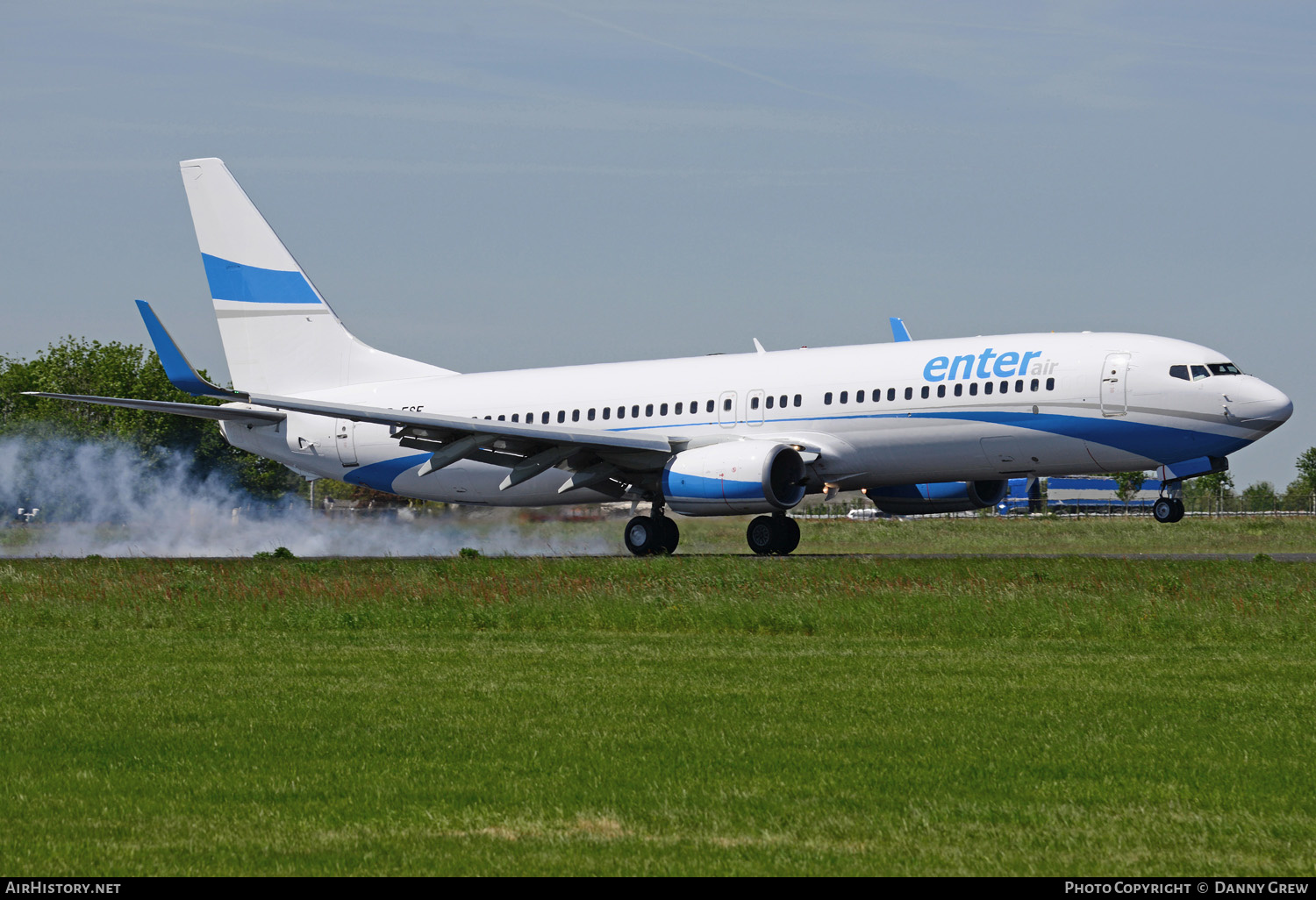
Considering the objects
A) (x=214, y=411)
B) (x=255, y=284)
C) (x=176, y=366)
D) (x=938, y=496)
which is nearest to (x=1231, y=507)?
(x=938, y=496)

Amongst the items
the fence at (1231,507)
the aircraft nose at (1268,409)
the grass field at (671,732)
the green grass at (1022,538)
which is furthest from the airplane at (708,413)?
the fence at (1231,507)

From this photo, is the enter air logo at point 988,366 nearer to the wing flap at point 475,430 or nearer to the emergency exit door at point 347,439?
the wing flap at point 475,430

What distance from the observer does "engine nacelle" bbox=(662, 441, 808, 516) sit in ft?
95.6

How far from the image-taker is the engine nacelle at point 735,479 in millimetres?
29125

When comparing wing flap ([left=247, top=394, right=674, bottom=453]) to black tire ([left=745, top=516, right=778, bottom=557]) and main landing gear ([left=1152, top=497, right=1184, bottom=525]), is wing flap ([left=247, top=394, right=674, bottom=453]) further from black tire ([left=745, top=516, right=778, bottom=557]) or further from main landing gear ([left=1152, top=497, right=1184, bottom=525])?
main landing gear ([left=1152, top=497, right=1184, bottom=525])

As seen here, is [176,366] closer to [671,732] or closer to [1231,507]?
[671,732]

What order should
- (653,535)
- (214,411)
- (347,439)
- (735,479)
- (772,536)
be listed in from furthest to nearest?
Result: (347,439) < (214,411) < (653,535) < (772,536) < (735,479)

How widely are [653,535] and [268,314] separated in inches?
517

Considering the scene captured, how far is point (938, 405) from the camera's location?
29.2 meters

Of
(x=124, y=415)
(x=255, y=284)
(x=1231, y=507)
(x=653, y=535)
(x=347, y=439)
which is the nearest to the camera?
(x=653, y=535)

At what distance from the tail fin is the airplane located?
0.05 metres

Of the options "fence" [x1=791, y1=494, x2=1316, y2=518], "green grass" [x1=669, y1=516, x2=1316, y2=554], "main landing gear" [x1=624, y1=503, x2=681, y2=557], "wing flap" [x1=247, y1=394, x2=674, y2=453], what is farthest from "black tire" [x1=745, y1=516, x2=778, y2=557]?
"fence" [x1=791, y1=494, x2=1316, y2=518]

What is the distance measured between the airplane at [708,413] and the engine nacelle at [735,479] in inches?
1.6
